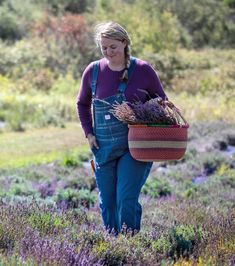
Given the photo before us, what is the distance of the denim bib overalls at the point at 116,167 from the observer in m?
6.02

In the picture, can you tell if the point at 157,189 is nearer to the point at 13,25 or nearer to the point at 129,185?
the point at 129,185

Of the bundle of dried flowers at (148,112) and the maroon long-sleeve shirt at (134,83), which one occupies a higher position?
the maroon long-sleeve shirt at (134,83)

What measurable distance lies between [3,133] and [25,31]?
23717mm

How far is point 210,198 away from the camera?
31.9 feet

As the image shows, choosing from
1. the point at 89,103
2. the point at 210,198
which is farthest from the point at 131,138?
the point at 210,198

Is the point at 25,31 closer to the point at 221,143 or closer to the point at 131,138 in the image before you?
the point at 221,143

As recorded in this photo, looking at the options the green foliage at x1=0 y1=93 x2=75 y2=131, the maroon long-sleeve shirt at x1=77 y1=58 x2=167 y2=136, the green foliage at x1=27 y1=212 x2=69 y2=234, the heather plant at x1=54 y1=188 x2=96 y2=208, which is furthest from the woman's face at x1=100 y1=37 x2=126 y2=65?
the green foliage at x1=0 y1=93 x2=75 y2=131

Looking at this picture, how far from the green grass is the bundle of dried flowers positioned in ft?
27.8

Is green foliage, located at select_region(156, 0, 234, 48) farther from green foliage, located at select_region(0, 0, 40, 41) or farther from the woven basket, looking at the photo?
the woven basket

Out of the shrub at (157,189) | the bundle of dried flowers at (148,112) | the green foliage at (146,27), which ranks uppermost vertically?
the bundle of dried flowers at (148,112)

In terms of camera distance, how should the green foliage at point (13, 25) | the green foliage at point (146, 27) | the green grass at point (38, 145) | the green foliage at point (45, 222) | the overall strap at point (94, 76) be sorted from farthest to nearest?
1. the green foliage at point (13, 25)
2. the green foliage at point (146, 27)
3. the green grass at point (38, 145)
4. the overall strap at point (94, 76)
5. the green foliage at point (45, 222)

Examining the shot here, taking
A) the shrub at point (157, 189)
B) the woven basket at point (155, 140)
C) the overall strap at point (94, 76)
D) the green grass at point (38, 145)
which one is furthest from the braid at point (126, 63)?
the green grass at point (38, 145)

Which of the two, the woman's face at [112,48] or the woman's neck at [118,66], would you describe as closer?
the woman's face at [112,48]

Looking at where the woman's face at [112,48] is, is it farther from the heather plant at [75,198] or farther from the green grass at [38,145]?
the green grass at [38,145]
